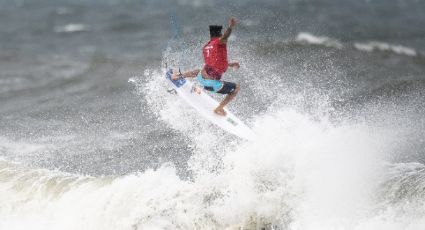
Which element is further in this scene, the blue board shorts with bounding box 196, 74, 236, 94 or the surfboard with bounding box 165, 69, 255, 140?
the surfboard with bounding box 165, 69, 255, 140

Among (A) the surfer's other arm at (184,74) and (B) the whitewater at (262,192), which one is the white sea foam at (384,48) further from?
(A) the surfer's other arm at (184,74)

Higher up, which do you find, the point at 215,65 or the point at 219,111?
the point at 215,65

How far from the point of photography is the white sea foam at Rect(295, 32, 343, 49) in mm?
28531

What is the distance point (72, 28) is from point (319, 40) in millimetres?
14644

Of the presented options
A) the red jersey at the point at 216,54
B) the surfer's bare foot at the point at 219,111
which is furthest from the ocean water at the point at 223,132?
the red jersey at the point at 216,54

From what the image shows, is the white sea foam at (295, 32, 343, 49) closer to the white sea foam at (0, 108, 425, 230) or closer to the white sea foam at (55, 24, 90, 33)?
the white sea foam at (55, 24, 90, 33)

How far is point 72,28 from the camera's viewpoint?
122 feet

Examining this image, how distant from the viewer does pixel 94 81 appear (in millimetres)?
25906

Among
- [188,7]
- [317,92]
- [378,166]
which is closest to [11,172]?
[378,166]

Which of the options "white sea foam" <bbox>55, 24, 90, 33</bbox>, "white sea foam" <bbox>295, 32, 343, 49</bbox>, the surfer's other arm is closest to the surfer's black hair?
the surfer's other arm

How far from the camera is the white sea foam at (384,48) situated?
2728 cm

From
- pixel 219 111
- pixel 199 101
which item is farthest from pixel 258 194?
pixel 199 101

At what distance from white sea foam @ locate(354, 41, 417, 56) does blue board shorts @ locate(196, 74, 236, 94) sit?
572 inches

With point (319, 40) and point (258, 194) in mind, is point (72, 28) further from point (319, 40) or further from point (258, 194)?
point (258, 194)
